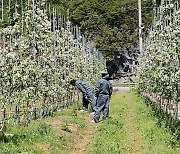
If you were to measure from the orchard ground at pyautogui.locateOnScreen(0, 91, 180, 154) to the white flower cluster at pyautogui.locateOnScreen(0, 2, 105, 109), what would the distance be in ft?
3.57

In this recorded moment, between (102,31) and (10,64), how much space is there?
4389 centimetres

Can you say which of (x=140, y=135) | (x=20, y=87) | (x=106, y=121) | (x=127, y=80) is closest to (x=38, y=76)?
(x=20, y=87)

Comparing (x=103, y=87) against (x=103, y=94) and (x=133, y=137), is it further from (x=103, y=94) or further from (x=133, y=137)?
(x=133, y=137)

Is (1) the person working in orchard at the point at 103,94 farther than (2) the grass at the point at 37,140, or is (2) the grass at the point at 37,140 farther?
(1) the person working in orchard at the point at 103,94

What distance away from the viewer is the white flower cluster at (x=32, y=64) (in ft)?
43.9

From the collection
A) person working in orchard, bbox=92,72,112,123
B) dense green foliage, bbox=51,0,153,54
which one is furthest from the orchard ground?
dense green foliage, bbox=51,0,153,54

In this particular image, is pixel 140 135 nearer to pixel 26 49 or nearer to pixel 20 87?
pixel 20 87

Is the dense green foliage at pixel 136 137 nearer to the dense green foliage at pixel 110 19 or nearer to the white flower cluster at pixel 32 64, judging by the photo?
the white flower cluster at pixel 32 64

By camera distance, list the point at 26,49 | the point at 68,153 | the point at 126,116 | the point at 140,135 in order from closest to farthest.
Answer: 1. the point at 68,153
2. the point at 140,135
3. the point at 26,49
4. the point at 126,116

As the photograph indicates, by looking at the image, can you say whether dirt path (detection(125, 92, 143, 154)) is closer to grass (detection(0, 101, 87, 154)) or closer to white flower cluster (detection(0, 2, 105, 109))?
grass (detection(0, 101, 87, 154))

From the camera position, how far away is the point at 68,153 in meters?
11.4

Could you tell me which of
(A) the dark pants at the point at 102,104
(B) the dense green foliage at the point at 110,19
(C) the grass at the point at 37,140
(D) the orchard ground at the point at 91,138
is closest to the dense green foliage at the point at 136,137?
(D) the orchard ground at the point at 91,138

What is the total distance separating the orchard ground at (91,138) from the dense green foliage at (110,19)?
3930 centimetres

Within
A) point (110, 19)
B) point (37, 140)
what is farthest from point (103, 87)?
point (110, 19)
